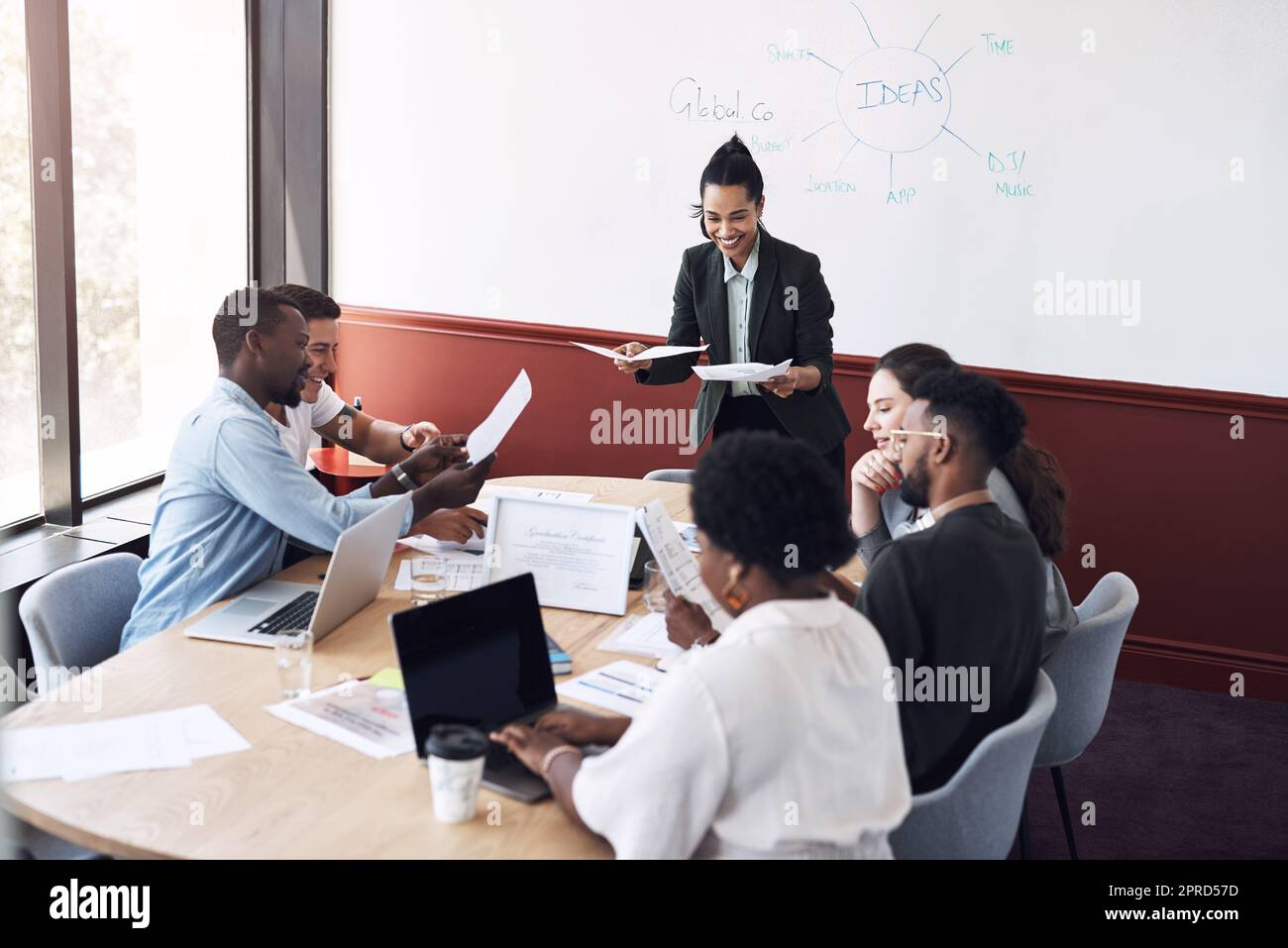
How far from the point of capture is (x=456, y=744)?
1.78m

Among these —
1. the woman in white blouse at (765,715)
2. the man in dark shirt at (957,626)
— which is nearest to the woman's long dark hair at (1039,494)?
the man in dark shirt at (957,626)

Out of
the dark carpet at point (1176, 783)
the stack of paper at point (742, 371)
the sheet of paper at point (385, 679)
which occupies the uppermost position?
the stack of paper at point (742, 371)

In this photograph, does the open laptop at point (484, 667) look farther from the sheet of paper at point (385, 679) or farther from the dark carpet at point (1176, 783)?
the dark carpet at point (1176, 783)

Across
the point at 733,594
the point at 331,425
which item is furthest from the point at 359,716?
the point at 331,425

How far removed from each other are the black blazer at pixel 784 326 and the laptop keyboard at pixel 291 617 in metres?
1.73

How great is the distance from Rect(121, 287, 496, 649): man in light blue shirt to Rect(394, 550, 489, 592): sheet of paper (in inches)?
5.4

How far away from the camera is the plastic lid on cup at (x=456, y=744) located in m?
1.77

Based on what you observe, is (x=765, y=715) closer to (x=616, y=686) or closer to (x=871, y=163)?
(x=616, y=686)

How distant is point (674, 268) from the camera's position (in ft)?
16.0

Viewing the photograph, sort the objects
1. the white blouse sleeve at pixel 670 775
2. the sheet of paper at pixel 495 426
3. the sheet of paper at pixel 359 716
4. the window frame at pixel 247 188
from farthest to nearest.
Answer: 1. the window frame at pixel 247 188
2. the sheet of paper at pixel 495 426
3. the sheet of paper at pixel 359 716
4. the white blouse sleeve at pixel 670 775

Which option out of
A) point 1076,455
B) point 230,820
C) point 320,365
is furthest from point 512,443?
point 230,820

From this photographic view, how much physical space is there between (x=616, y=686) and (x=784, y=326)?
1.99 m
